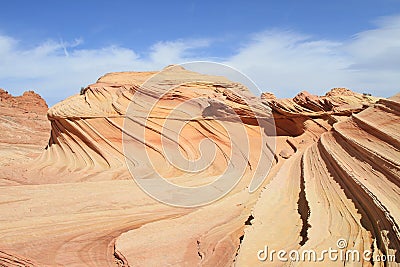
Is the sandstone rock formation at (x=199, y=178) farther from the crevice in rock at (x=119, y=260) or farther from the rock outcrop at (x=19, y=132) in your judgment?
the rock outcrop at (x=19, y=132)

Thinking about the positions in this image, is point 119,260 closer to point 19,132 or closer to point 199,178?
point 199,178

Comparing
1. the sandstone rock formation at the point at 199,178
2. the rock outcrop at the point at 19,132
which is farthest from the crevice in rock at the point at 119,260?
the rock outcrop at the point at 19,132

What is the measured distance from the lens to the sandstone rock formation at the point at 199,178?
4.53 meters

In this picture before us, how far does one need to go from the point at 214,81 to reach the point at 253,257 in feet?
30.9

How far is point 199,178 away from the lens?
9.18m

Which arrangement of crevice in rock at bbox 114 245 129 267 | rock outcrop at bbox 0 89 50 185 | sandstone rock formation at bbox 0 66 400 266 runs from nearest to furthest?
1. sandstone rock formation at bbox 0 66 400 266
2. crevice in rock at bbox 114 245 129 267
3. rock outcrop at bbox 0 89 50 185

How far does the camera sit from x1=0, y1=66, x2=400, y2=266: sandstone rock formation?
4531mm

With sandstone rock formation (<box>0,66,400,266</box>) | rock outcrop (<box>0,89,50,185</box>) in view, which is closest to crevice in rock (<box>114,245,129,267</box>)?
sandstone rock formation (<box>0,66,400,266</box>)

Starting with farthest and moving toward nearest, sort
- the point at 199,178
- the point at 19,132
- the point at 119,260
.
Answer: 1. the point at 19,132
2. the point at 199,178
3. the point at 119,260

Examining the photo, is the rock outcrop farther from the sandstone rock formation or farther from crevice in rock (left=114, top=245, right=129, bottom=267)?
crevice in rock (left=114, top=245, right=129, bottom=267)

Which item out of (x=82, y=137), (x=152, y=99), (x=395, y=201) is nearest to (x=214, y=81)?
(x=152, y=99)

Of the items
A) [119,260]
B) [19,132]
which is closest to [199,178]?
[119,260]

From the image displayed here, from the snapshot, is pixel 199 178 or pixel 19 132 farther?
pixel 19 132

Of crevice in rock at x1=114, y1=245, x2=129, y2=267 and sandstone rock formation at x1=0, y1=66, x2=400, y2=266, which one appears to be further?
crevice in rock at x1=114, y1=245, x2=129, y2=267
